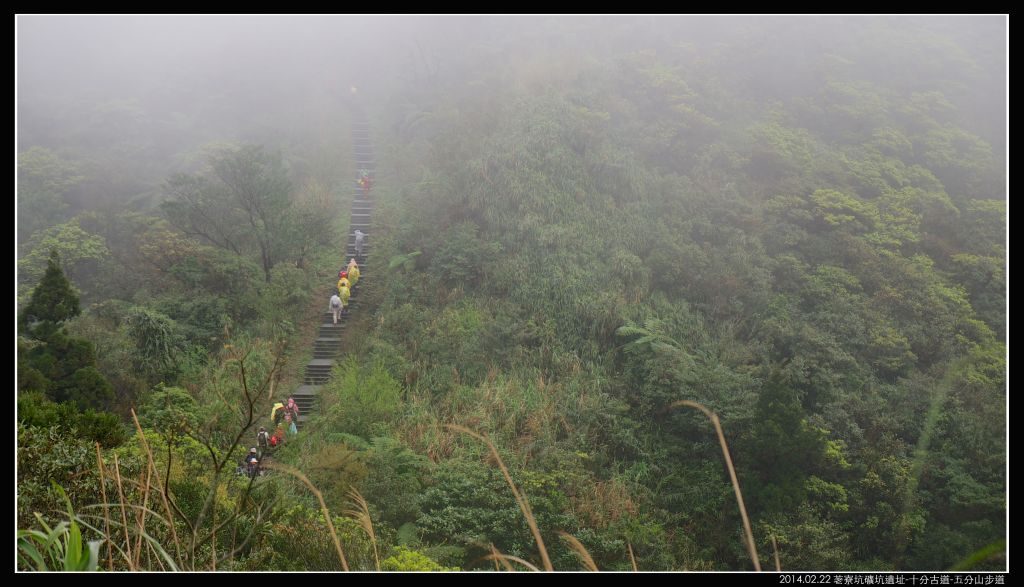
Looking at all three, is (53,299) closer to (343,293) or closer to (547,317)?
(343,293)

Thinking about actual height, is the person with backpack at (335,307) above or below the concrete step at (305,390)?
above

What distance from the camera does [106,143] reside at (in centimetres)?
2170

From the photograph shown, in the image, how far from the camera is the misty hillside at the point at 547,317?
7070 millimetres

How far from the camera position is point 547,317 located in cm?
1178

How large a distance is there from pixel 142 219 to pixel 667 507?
1459 cm

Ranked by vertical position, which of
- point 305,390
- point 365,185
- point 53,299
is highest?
point 365,185

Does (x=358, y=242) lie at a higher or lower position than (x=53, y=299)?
higher

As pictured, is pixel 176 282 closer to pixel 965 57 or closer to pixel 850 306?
pixel 850 306

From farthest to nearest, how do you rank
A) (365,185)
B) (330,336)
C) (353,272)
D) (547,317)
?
(365,185), (353,272), (330,336), (547,317)

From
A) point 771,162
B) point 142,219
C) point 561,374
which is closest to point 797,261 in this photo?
point 771,162

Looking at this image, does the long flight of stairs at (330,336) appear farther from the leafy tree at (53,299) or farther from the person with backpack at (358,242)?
the leafy tree at (53,299)

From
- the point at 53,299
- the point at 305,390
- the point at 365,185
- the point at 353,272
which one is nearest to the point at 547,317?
the point at 305,390

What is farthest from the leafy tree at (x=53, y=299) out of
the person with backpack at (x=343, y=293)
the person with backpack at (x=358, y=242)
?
the person with backpack at (x=358, y=242)
